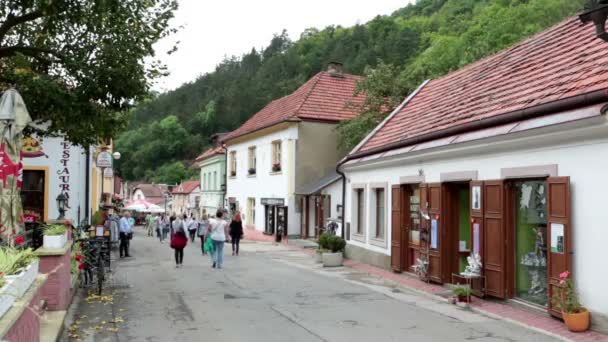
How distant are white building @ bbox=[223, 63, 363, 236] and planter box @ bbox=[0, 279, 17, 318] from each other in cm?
1978

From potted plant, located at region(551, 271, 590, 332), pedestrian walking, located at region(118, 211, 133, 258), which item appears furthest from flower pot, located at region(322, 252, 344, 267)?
potted plant, located at region(551, 271, 590, 332)

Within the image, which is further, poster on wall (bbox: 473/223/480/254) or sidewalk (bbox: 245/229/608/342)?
poster on wall (bbox: 473/223/480/254)

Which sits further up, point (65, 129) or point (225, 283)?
point (65, 129)

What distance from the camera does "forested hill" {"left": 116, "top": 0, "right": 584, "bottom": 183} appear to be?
104ft

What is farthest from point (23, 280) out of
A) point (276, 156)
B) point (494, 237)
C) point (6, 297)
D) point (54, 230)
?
point (276, 156)

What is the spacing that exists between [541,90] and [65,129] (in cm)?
894

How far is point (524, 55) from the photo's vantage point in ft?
43.7

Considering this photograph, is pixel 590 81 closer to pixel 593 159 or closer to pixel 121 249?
pixel 593 159

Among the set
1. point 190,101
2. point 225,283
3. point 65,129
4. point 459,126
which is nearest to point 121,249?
point 225,283

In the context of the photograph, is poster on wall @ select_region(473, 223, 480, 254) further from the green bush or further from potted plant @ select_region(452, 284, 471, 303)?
the green bush

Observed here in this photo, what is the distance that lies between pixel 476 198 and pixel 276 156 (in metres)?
19.6

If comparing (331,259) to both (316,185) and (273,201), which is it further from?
(273,201)

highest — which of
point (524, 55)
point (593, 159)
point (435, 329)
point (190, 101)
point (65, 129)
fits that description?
point (190, 101)

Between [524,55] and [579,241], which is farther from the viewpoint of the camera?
[524,55]
